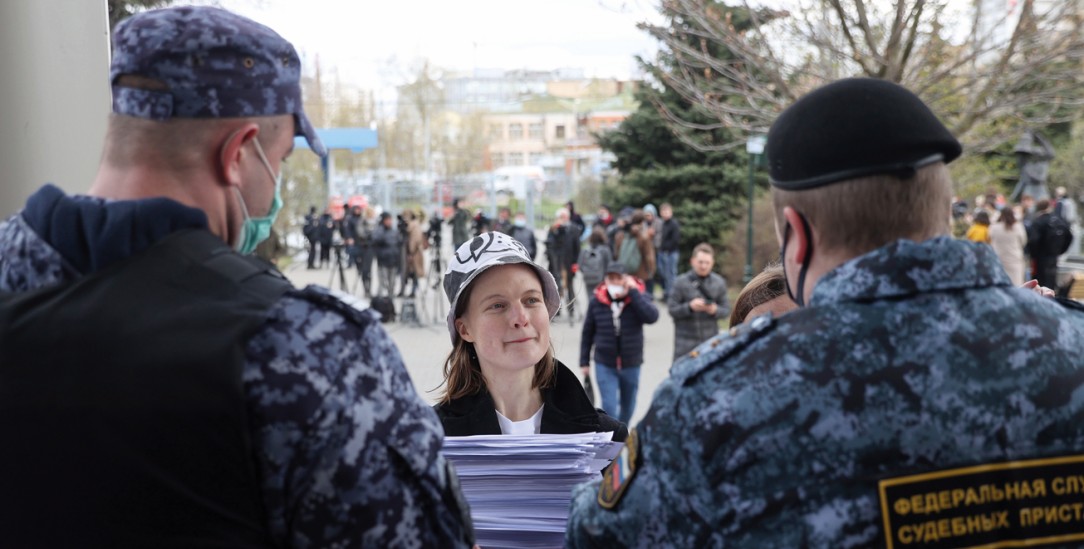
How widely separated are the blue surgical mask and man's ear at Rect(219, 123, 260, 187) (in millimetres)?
20

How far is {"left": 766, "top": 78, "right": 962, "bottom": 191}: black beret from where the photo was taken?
1640 mm

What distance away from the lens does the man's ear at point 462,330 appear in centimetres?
344

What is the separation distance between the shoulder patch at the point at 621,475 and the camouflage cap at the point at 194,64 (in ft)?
2.71

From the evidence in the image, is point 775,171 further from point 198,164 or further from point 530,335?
point 530,335

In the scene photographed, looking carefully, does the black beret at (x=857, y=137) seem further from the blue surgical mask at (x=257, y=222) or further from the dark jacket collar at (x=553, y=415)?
the dark jacket collar at (x=553, y=415)

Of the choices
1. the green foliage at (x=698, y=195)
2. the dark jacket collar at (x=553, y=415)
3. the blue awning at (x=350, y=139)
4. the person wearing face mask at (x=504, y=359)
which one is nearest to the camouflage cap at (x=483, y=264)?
the person wearing face mask at (x=504, y=359)

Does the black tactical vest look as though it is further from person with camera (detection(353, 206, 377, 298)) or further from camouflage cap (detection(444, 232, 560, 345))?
person with camera (detection(353, 206, 377, 298))

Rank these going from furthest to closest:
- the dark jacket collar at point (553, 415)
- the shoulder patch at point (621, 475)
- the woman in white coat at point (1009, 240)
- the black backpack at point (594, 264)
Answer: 1. the woman in white coat at point (1009, 240)
2. the black backpack at point (594, 264)
3. the dark jacket collar at point (553, 415)
4. the shoulder patch at point (621, 475)

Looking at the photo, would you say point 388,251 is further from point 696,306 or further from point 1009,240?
point 1009,240

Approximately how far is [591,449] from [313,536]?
113cm

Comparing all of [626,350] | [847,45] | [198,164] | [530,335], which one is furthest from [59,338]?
[847,45]

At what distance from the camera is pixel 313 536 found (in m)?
1.54

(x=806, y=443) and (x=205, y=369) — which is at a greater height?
(x=205, y=369)

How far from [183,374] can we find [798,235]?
100 centimetres
